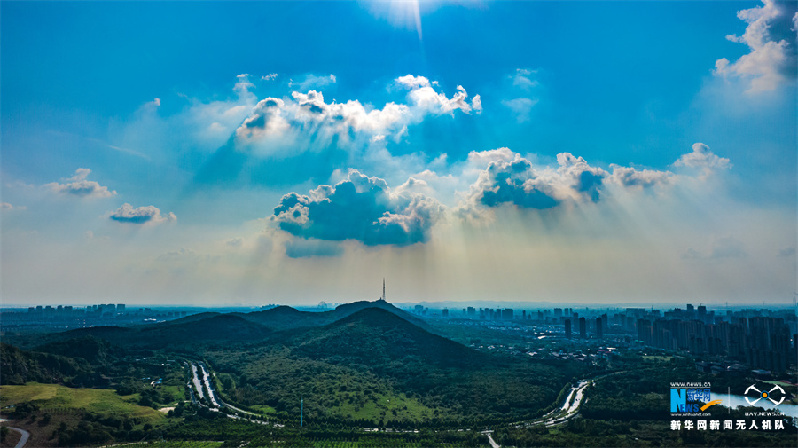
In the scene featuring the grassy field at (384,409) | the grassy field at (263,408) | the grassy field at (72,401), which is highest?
the grassy field at (72,401)

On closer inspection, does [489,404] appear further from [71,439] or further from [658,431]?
[71,439]

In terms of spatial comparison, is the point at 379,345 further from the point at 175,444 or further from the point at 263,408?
the point at 175,444

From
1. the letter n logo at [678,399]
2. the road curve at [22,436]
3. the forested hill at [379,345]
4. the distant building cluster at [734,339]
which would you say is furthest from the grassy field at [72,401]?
the distant building cluster at [734,339]

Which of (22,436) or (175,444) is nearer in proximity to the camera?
(22,436)

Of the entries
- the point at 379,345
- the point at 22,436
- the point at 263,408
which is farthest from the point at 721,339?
the point at 22,436

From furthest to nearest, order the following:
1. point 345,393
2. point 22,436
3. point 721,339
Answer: point 721,339, point 345,393, point 22,436

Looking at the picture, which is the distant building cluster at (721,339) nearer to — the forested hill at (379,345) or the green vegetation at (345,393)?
the green vegetation at (345,393)

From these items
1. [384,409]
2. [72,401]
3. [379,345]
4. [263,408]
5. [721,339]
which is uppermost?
[379,345]

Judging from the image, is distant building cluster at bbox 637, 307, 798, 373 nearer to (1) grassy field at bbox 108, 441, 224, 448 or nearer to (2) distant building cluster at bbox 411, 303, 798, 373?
(2) distant building cluster at bbox 411, 303, 798, 373

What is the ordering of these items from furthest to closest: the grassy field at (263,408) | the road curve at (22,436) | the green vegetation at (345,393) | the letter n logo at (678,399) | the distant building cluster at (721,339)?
the distant building cluster at (721,339)
the grassy field at (263,408)
the letter n logo at (678,399)
the green vegetation at (345,393)
the road curve at (22,436)
